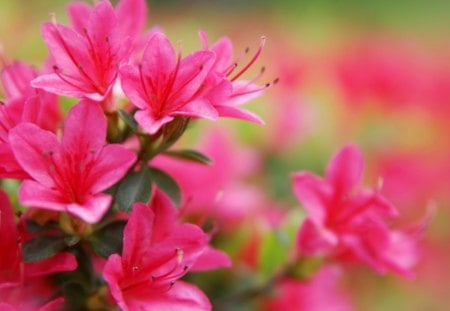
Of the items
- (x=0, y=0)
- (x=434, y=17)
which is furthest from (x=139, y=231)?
(x=434, y=17)

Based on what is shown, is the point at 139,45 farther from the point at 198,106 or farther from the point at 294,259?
the point at 294,259

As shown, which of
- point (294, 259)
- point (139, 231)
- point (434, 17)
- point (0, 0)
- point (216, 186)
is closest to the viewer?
point (139, 231)

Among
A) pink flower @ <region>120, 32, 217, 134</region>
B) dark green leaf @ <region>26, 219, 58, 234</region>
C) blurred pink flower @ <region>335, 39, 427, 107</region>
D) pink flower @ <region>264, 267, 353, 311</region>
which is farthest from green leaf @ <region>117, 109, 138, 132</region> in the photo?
blurred pink flower @ <region>335, 39, 427, 107</region>

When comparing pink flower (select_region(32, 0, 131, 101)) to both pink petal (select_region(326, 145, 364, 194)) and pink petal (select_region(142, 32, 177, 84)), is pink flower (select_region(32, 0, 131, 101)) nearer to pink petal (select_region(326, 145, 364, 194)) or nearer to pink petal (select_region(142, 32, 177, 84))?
pink petal (select_region(142, 32, 177, 84))

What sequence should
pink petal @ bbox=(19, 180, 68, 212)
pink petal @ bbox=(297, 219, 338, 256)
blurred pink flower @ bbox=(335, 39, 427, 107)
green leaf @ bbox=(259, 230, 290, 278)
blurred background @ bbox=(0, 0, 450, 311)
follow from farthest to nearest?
blurred pink flower @ bbox=(335, 39, 427, 107)
blurred background @ bbox=(0, 0, 450, 311)
green leaf @ bbox=(259, 230, 290, 278)
pink petal @ bbox=(297, 219, 338, 256)
pink petal @ bbox=(19, 180, 68, 212)

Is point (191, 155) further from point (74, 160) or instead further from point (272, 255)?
point (272, 255)
